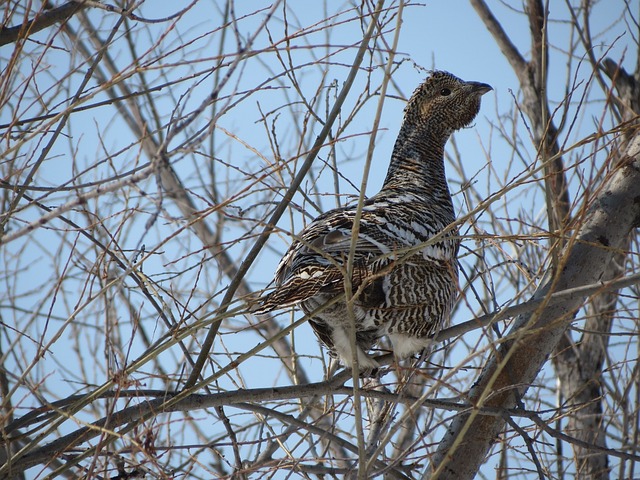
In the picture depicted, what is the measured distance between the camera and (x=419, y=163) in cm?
555

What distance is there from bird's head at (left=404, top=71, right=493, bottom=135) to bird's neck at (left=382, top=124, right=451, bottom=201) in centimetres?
7

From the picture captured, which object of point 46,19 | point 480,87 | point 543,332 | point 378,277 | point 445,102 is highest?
point 480,87

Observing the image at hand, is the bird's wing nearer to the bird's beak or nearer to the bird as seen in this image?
the bird

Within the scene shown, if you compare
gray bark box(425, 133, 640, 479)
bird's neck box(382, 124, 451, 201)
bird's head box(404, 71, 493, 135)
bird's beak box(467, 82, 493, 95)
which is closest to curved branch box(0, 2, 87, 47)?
gray bark box(425, 133, 640, 479)

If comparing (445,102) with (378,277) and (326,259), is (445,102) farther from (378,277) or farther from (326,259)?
(326,259)

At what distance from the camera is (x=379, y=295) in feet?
13.3

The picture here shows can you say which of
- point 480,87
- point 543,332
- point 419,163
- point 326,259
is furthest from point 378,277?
point 480,87

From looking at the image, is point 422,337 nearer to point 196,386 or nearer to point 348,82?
point 196,386

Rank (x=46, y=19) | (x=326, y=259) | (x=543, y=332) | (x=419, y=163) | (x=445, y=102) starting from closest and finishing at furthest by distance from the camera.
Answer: (x=46, y=19), (x=326, y=259), (x=543, y=332), (x=419, y=163), (x=445, y=102)

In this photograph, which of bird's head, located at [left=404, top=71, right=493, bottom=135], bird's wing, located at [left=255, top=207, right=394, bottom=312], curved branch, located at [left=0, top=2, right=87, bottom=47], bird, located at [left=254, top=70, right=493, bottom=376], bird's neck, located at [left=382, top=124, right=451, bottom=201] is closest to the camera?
curved branch, located at [left=0, top=2, right=87, bottom=47]

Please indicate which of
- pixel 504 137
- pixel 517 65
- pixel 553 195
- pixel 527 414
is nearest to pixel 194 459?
pixel 527 414

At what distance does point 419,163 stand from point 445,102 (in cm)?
59

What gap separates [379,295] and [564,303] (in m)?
0.94

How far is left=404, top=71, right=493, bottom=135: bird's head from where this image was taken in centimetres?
581
